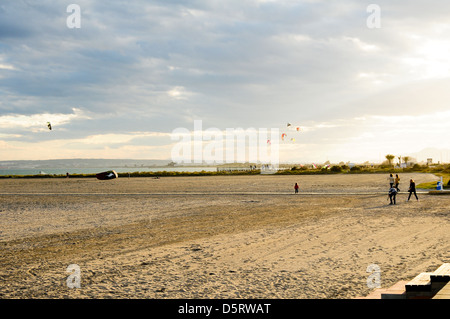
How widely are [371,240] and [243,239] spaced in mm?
3832

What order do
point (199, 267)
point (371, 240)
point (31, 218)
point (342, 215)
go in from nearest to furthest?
point (199, 267), point (371, 240), point (342, 215), point (31, 218)

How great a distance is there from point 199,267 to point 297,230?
5.70 metres

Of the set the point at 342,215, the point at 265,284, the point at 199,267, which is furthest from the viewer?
the point at 342,215

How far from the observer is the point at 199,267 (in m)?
9.00

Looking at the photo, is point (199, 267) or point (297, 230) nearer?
point (199, 267)

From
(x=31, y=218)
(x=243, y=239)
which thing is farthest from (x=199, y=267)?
(x=31, y=218)

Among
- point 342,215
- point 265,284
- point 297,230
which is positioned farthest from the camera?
point 342,215

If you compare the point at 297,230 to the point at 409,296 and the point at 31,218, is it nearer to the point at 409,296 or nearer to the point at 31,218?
the point at 409,296

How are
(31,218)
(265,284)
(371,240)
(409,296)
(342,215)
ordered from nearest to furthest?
(409,296), (265,284), (371,240), (342,215), (31,218)
